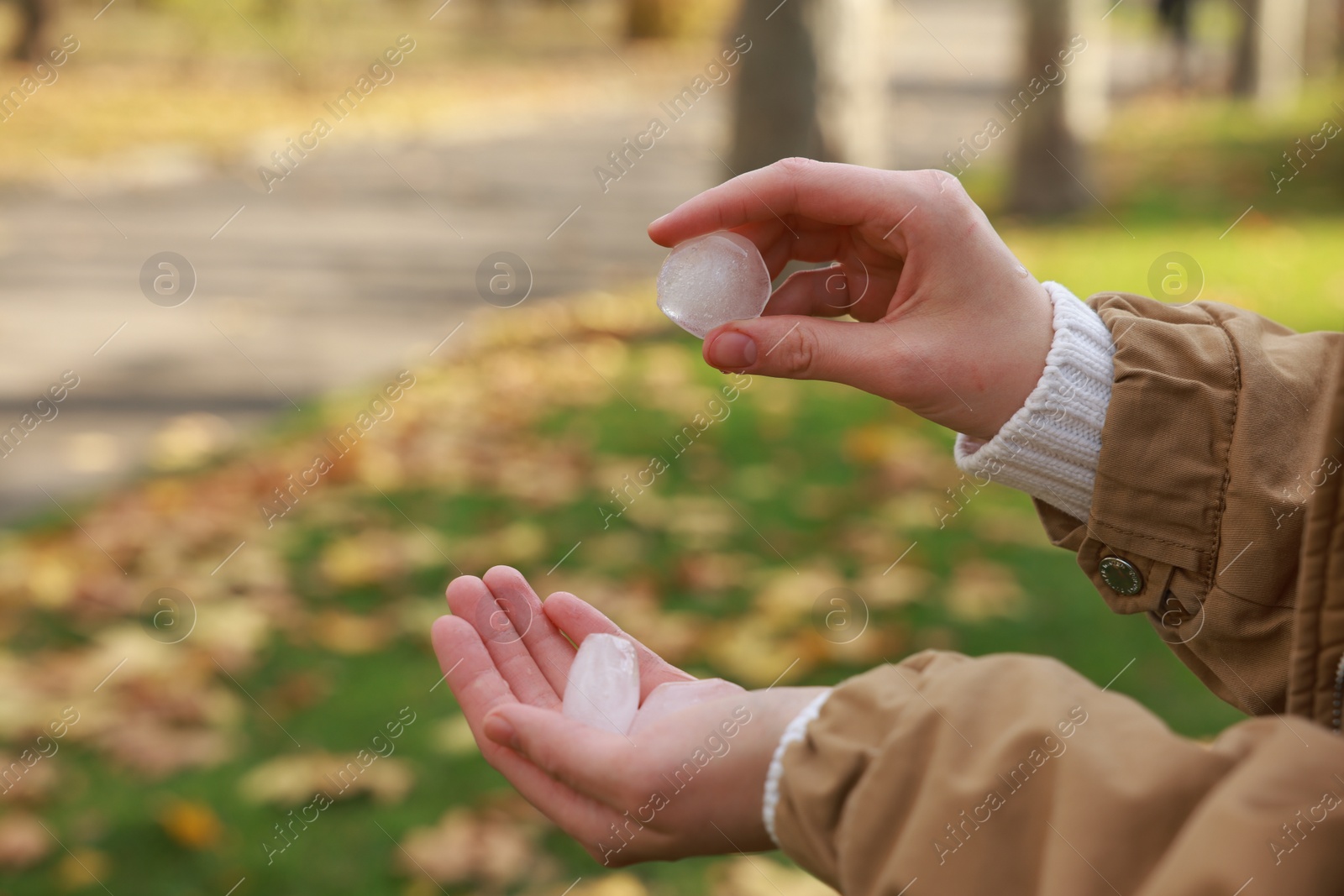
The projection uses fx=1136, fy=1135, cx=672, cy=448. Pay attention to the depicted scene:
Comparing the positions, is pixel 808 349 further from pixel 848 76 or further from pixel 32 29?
pixel 32 29

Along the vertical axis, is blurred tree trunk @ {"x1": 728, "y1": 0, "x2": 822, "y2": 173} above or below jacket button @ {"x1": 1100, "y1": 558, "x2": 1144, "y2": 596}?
below

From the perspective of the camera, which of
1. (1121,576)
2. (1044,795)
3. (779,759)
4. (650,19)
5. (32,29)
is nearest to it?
(1044,795)

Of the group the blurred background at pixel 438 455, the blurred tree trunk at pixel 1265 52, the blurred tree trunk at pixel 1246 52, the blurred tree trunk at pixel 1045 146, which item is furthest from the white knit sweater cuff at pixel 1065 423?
the blurred tree trunk at pixel 1246 52

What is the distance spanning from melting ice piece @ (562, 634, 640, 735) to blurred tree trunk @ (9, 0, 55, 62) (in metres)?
17.4

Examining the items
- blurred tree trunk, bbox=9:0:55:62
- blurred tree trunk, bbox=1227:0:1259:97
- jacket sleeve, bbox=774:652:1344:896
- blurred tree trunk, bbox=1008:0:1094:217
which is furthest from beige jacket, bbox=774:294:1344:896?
blurred tree trunk, bbox=9:0:55:62

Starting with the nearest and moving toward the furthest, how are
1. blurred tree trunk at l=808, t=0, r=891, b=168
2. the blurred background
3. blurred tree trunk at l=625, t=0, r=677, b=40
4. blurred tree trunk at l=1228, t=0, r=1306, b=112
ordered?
1. the blurred background
2. blurred tree trunk at l=808, t=0, r=891, b=168
3. blurred tree trunk at l=1228, t=0, r=1306, b=112
4. blurred tree trunk at l=625, t=0, r=677, b=40

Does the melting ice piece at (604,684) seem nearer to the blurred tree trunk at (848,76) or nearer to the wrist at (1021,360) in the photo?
the wrist at (1021,360)

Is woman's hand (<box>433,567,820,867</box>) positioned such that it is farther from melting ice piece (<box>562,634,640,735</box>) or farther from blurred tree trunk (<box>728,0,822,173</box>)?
blurred tree trunk (<box>728,0,822,173</box>)

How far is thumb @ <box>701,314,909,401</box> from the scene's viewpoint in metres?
1.59

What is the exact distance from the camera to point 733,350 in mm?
1579

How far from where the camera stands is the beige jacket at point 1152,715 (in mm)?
945

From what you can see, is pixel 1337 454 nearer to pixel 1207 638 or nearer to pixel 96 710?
pixel 1207 638

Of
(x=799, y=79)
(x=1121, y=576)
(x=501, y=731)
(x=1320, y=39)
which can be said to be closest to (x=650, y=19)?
(x=1320, y=39)

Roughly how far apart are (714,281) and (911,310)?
0.33 metres
